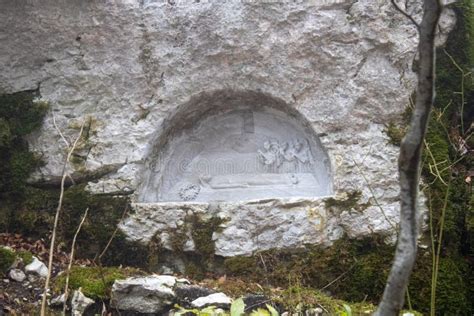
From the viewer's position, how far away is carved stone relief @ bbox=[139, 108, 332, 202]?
5.35 meters

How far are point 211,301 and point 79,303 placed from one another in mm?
905

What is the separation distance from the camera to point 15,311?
388cm

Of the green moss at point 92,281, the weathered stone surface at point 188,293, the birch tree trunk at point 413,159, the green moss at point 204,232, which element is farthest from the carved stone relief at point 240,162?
the birch tree trunk at point 413,159

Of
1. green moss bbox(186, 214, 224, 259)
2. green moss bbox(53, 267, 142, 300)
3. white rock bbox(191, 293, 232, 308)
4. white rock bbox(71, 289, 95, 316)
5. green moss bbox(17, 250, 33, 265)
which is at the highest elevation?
green moss bbox(186, 214, 224, 259)

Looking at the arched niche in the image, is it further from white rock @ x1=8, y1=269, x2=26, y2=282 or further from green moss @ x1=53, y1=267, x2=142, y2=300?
white rock @ x1=8, y1=269, x2=26, y2=282

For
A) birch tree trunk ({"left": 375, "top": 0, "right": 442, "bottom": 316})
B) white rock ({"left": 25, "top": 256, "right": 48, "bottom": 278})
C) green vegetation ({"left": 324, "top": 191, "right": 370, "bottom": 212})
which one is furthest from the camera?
green vegetation ({"left": 324, "top": 191, "right": 370, "bottom": 212})

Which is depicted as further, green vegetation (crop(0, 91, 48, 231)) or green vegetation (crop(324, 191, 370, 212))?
green vegetation (crop(0, 91, 48, 231))

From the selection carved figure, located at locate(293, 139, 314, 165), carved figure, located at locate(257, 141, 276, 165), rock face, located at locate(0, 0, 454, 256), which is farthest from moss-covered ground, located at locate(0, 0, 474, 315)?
carved figure, located at locate(257, 141, 276, 165)

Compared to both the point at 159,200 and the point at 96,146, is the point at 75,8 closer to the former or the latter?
the point at 96,146

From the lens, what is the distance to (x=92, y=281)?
4180mm

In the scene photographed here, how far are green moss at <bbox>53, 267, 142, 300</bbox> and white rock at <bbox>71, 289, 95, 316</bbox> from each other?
0.05 meters

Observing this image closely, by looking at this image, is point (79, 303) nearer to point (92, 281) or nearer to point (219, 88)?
point (92, 281)

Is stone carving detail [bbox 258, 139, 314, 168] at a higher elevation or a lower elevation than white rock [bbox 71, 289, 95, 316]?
higher

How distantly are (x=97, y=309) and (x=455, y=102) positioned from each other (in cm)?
351
